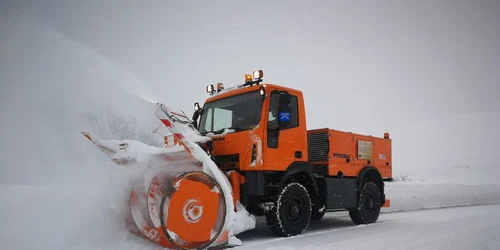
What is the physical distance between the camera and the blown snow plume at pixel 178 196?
5.19 m

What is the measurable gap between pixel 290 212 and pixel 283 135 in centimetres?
141

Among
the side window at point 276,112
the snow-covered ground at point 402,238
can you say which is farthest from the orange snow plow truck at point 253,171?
the snow-covered ground at point 402,238

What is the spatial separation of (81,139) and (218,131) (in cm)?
1264

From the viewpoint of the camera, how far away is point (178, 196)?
519 cm

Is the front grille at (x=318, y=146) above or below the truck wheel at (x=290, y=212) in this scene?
above

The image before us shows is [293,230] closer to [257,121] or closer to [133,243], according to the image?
[257,121]

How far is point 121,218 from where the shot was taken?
229 inches

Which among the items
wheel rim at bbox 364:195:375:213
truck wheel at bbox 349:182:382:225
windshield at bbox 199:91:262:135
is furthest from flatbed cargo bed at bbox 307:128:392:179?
windshield at bbox 199:91:262:135

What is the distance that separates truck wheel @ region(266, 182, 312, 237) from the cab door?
1.63 feet

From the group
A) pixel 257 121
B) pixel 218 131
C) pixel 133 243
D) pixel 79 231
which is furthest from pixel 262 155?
pixel 79 231

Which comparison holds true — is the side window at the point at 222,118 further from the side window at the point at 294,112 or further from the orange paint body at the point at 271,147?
the side window at the point at 294,112

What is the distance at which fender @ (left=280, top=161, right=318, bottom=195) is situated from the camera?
6.86m

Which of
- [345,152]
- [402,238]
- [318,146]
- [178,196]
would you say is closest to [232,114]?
[318,146]

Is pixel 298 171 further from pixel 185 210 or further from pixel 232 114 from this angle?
pixel 185 210
